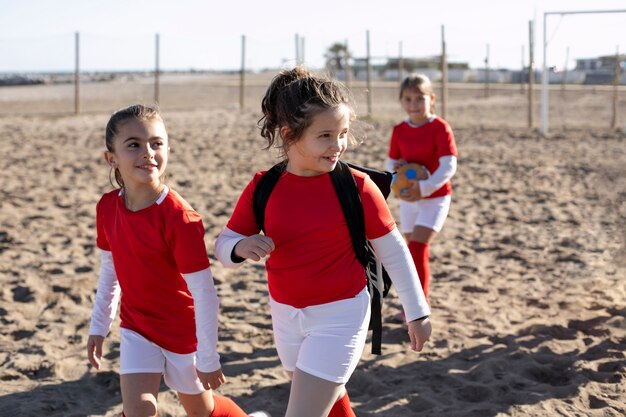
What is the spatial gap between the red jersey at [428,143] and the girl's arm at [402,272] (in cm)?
212

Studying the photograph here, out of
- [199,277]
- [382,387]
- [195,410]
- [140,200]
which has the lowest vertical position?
[382,387]

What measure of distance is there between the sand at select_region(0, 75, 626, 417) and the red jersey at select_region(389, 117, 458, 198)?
331mm

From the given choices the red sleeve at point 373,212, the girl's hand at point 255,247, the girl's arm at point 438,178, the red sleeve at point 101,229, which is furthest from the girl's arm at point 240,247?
the girl's arm at point 438,178

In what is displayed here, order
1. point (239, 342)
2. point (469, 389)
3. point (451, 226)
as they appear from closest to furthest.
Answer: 1. point (469, 389)
2. point (239, 342)
3. point (451, 226)

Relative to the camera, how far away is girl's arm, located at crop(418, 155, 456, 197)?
178 inches

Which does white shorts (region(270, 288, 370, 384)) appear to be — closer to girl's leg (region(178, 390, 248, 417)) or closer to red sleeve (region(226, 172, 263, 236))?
red sleeve (region(226, 172, 263, 236))

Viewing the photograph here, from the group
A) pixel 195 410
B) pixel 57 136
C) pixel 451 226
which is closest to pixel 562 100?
pixel 57 136

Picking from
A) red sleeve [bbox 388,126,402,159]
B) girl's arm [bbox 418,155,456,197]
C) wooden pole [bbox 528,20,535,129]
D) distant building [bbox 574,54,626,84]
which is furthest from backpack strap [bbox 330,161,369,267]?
wooden pole [bbox 528,20,535,129]

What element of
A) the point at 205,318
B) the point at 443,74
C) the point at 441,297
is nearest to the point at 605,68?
the point at 443,74

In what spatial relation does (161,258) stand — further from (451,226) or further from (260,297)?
(451,226)

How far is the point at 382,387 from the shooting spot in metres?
4.00

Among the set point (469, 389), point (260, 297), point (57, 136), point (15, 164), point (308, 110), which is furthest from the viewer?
point (57, 136)

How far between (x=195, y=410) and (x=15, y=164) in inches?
336

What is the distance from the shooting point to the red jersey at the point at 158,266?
2.65 m
